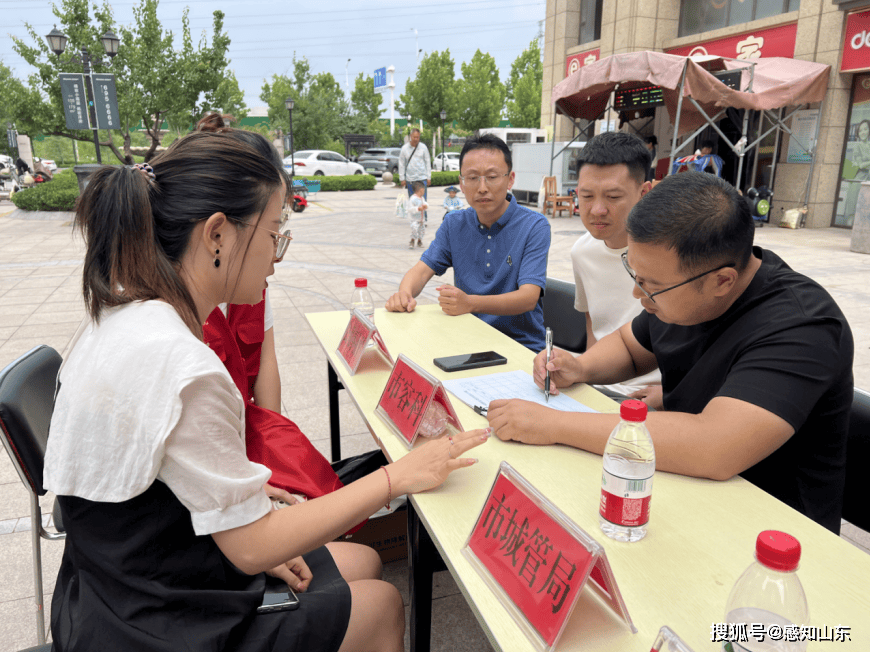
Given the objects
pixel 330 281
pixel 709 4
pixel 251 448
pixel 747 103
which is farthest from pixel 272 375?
pixel 709 4

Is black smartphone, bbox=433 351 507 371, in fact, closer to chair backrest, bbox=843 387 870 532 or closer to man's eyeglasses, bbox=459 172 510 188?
chair backrest, bbox=843 387 870 532

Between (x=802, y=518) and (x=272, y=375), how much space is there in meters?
1.65

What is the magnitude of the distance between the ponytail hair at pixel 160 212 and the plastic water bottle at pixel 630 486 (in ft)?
2.61

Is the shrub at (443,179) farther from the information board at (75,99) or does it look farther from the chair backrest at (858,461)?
the chair backrest at (858,461)

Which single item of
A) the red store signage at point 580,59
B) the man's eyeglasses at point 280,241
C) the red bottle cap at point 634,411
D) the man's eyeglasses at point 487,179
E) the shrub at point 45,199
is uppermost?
the red store signage at point 580,59

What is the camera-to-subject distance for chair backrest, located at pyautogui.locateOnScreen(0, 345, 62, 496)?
137 centimetres

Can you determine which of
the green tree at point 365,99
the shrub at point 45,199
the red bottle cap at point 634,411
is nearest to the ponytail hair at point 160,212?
the red bottle cap at point 634,411

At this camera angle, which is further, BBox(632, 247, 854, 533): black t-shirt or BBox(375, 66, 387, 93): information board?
BBox(375, 66, 387, 93): information board

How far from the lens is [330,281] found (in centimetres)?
693

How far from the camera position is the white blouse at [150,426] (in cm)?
93

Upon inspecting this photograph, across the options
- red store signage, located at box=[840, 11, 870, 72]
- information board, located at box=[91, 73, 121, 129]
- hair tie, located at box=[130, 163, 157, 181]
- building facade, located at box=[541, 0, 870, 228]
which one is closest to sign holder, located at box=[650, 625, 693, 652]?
hair tie, located at box=[130, 163, 157, 181]

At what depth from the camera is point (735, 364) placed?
1354 mm

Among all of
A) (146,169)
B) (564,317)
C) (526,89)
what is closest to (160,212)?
(146,169)

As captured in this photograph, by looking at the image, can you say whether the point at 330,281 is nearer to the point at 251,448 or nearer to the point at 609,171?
the point at 609,171
